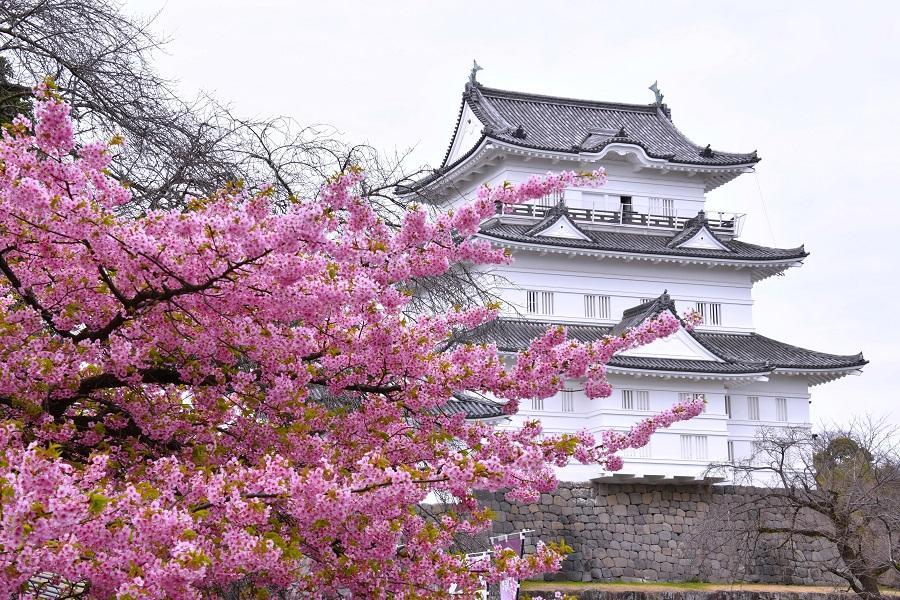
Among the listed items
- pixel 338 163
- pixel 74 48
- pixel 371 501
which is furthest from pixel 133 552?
pixel 74 48

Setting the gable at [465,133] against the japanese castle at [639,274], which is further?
the gable at [465,133]

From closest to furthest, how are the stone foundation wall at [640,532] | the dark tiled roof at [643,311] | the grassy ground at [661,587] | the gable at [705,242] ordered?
1. the grassy ground at [661,587]
2. the dark tiled roof at [643,311]
3. the stone foundation wall at [640,532]
4. the gable at [705,242]

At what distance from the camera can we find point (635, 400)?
28984 mm

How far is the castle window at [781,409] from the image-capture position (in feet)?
103

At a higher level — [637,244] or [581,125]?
[581,125]

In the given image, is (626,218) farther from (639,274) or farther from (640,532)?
(640,532)

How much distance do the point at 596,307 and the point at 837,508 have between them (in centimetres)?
1221

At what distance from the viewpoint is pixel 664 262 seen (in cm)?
3194

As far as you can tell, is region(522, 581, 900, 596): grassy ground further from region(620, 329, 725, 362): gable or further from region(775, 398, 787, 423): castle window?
region(620, 329, 725, 362): gable

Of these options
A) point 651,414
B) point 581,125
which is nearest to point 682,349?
point 651,414

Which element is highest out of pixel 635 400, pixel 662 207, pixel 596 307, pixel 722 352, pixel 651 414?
pixel 662 207

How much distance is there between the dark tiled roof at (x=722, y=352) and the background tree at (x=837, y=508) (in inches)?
79.1

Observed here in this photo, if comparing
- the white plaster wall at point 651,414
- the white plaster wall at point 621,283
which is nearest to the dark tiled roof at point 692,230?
the white plaster wall at point 621,283

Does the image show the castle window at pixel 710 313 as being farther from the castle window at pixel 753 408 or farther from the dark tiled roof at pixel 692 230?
the castle window at pixel 753 408
